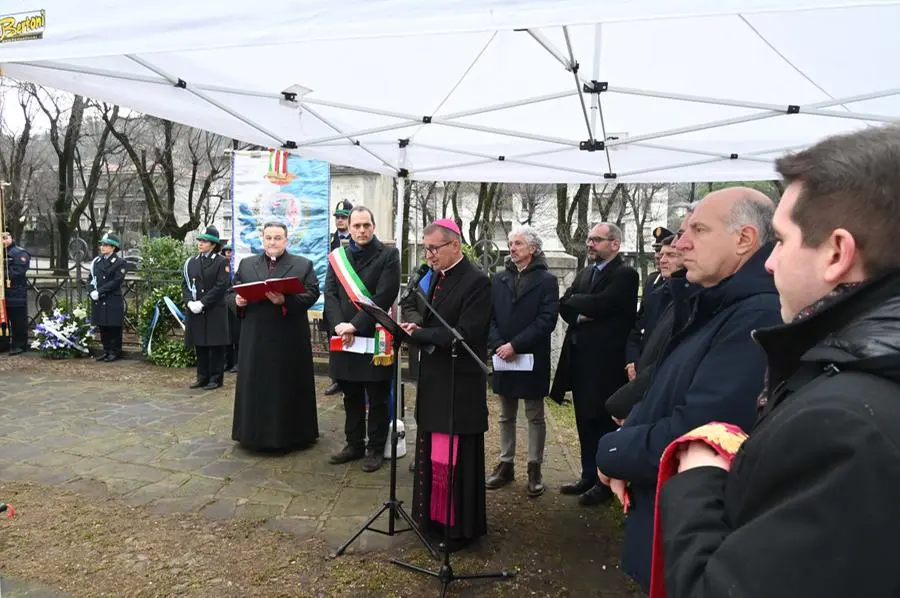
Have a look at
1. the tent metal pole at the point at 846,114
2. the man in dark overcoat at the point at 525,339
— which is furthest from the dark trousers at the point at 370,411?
the tent metal pole at the point at 846,114

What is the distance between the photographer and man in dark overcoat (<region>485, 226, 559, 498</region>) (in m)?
4.37

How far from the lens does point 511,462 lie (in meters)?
4.65


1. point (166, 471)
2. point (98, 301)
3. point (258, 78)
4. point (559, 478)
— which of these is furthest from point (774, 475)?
point (98, 301)

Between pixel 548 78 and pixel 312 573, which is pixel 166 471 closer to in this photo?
pixel 312 573

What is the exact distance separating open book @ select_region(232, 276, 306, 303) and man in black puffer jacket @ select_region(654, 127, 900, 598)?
164 inches

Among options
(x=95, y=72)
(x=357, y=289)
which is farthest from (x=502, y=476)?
(x=95, y=72)

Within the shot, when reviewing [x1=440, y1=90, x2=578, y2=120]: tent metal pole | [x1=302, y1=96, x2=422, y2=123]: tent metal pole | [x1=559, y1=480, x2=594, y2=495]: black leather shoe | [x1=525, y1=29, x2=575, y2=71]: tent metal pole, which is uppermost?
[x1=525, y1=29, x2=575, y2=71]: tent metal pole

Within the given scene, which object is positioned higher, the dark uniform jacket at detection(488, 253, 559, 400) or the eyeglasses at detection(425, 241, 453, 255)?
the eyeglasses at detection(425, 241, 453, 255)

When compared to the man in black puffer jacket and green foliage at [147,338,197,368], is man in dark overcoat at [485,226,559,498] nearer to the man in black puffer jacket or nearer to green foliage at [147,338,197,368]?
the man in black puffer jacket

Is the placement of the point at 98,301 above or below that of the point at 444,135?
below

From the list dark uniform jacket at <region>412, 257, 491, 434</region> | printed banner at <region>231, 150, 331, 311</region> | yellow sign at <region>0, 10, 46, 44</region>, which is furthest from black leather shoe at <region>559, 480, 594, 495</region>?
printed banner at <region>231, 150, 331, 311</region>

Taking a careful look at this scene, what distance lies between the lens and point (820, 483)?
0.76 meters

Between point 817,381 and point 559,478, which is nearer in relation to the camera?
point 817,381

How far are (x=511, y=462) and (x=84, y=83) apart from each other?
157 inches
